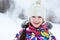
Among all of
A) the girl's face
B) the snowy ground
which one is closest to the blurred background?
the snowy ground

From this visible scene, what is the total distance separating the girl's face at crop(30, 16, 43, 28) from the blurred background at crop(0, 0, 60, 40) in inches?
5.1

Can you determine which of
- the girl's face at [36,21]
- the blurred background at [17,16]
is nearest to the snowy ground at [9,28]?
the blurred background at [17,16]

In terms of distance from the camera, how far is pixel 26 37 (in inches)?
36.7

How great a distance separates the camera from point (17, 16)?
3.44 ft

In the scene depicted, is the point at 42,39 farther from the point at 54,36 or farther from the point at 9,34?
the point at 9,34

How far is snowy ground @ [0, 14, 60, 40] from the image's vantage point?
40.7 inches

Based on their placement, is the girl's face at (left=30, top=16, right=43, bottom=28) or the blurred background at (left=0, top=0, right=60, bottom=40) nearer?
the girl's face at (left=30, top=16, right=43, bottom=28)

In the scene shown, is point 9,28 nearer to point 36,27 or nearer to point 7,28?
point 7,28

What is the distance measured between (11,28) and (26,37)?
0.15m

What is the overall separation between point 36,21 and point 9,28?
214mm

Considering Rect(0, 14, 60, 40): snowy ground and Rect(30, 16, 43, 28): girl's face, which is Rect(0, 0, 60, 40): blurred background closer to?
Rect(0, 14, 60, 40): snowy ground

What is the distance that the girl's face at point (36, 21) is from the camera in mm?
901

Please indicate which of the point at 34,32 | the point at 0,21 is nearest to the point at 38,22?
the point at 34,32

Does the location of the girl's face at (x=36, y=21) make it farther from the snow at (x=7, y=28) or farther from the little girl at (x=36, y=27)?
the snow at (x=7, y=28)
